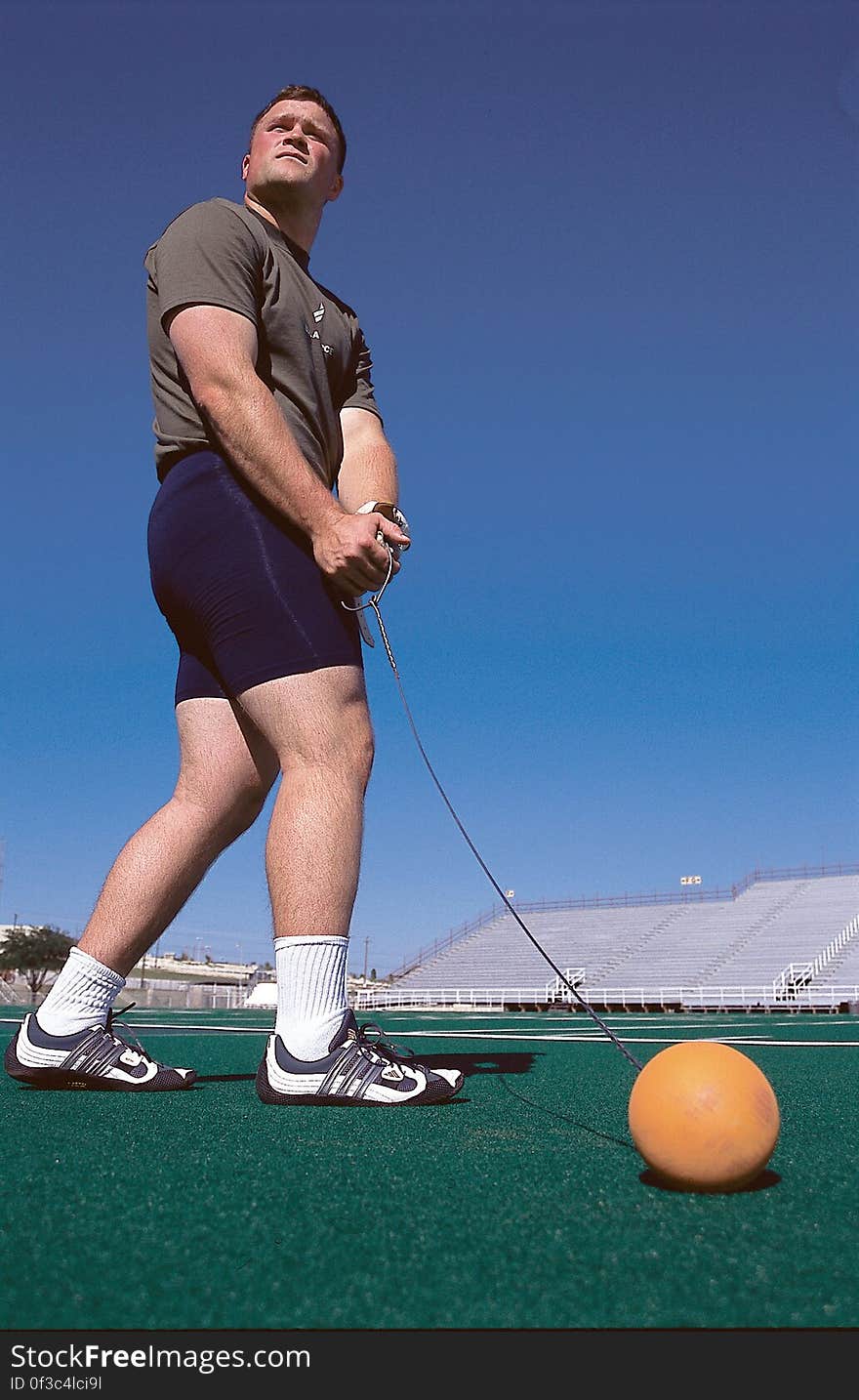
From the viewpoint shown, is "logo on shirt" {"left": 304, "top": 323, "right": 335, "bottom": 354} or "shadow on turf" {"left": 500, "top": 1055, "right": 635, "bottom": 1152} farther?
"logo on shirt" {"left": 304, "top": 323, "right": 335, "bottom": 354}

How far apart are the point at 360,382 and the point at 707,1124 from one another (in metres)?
2.44

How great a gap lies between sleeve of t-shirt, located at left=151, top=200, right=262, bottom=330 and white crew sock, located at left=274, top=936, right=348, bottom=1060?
1.51 meters

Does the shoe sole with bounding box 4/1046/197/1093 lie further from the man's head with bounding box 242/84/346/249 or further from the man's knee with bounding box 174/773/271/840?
the man's head with bounding box 242/84/346/249

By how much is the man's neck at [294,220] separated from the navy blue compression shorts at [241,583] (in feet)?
2.89

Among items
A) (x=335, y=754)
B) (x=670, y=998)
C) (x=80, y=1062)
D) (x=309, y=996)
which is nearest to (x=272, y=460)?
(x=335, y=754)

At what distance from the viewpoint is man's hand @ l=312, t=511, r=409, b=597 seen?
89.0 inches

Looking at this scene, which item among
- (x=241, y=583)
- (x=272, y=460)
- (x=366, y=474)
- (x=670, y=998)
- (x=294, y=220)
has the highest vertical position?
(x=294, y=220)

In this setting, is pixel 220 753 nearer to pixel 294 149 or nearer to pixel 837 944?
pixel 294 149

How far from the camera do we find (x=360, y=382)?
311 cm

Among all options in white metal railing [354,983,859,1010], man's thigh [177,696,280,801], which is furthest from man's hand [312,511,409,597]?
white metal railing [354,983,859,1010]

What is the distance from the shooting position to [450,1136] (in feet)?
5.65

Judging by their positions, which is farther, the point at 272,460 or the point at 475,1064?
the point at 475,1064

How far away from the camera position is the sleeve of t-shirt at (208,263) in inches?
95.0

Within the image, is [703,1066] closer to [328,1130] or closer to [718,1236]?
[718,1236]
